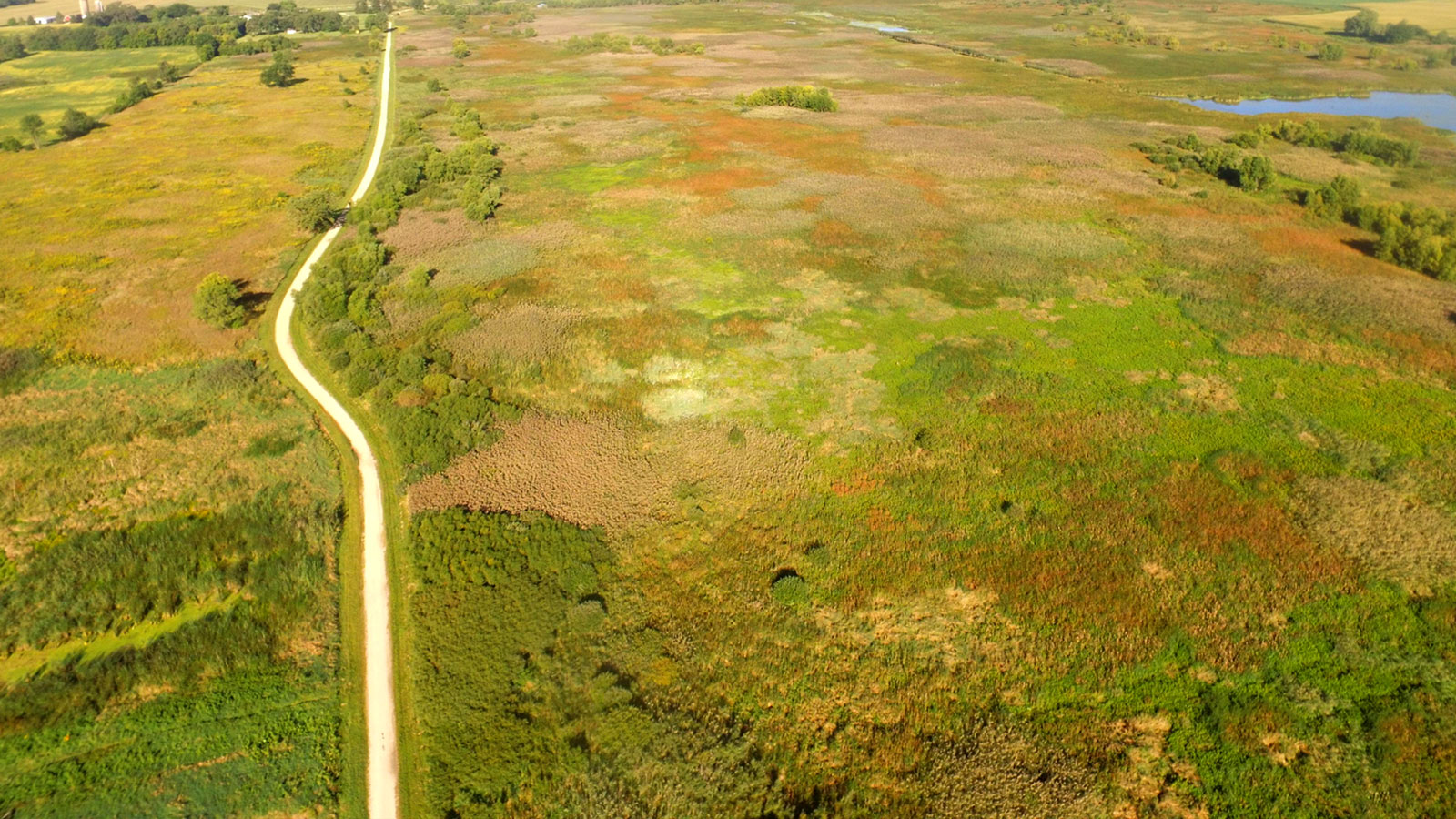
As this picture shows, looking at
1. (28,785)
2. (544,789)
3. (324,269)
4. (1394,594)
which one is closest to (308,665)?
(28,785)

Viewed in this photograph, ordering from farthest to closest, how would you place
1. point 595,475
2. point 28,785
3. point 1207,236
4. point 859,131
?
point 859,131 < point 1207,236 < point 595,475 < point 28,785

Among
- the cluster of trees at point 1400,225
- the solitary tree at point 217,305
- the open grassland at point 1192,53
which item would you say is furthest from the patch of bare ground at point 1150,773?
the open grassland at point 1192,53

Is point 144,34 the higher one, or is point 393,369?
point 144,34

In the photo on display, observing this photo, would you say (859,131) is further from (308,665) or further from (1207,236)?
(308,665)

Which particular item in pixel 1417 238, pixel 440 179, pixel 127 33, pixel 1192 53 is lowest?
pixel 1417 238

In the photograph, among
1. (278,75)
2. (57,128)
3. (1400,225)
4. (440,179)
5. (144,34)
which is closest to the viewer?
(1400,225)

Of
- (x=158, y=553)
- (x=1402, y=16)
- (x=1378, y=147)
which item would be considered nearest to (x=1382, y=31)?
(x=1402, y=16)

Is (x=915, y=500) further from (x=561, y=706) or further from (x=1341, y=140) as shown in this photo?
(x=1341, y=140)
